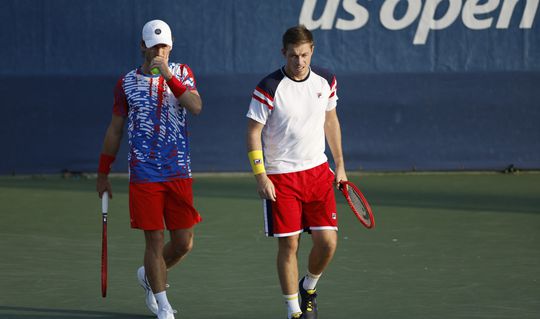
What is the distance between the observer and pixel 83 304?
7527mm

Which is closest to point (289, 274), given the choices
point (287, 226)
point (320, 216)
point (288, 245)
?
point (288, 245)

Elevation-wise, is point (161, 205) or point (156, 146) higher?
point (156, 146)

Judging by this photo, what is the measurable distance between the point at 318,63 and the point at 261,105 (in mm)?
7770

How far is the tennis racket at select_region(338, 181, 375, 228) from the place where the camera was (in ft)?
23.0

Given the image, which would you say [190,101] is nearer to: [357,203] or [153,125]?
[153,125]

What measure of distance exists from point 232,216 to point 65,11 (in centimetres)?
427

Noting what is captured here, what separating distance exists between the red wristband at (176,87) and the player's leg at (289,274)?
1.03m

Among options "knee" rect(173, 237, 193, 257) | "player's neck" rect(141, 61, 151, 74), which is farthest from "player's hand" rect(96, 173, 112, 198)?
"player's neck" rect(141, 61, 151, 74)

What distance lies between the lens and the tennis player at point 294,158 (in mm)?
6766

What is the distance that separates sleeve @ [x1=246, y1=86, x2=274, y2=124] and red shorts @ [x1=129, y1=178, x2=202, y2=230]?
0.64m

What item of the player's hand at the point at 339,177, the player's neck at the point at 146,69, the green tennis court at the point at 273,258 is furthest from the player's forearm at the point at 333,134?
the player's neck at the point at 146,69

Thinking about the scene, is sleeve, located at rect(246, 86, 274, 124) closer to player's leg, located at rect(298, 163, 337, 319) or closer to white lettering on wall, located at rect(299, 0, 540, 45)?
player's leg, located at rect(298, 163, 337, 319)

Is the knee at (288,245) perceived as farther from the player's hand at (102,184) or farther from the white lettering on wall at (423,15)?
the white lettering on wall at (423,15)

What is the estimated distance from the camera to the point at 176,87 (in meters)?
6.79
